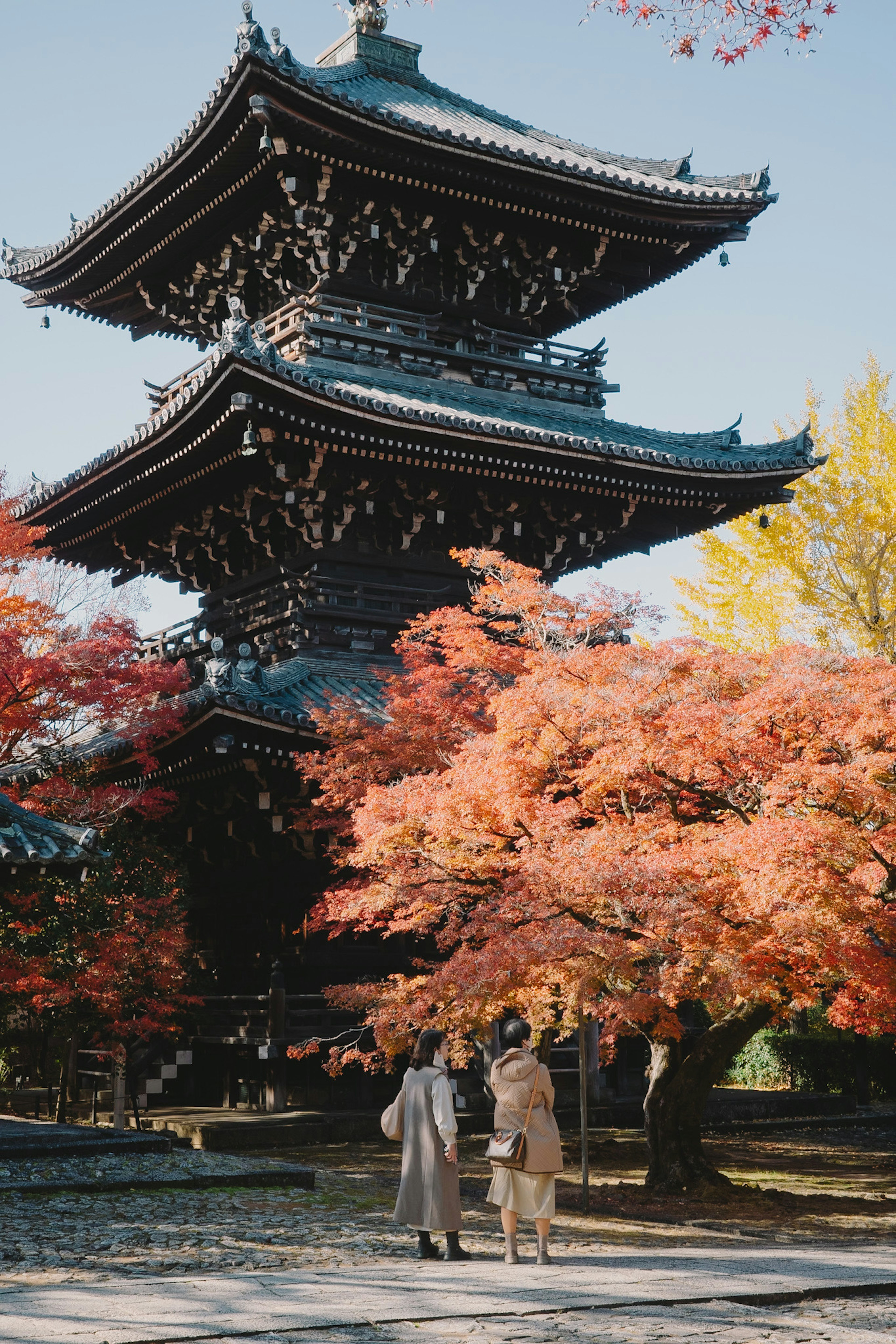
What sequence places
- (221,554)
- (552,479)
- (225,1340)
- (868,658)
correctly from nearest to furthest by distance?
1. (225,1340)
2. (868,658)
3. (552,479)
4. (221,554)

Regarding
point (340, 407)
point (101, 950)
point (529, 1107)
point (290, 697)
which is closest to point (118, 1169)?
point (101, 950)

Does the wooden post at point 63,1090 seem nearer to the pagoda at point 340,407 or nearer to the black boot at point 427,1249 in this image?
the pagoda at point 340,407

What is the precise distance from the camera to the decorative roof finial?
83.0 feet

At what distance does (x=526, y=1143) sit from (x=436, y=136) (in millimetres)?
15001

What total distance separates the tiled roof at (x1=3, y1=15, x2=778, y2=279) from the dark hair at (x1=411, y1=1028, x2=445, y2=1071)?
13.5m

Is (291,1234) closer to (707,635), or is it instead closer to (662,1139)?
(662,1139)

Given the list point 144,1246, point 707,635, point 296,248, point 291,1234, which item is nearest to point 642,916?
point 291,1234

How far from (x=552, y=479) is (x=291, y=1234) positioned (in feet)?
39.9

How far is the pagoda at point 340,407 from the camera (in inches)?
703

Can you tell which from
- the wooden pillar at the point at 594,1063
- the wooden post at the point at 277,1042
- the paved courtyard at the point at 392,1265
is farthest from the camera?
the wooden pillar at the point at 594,1063

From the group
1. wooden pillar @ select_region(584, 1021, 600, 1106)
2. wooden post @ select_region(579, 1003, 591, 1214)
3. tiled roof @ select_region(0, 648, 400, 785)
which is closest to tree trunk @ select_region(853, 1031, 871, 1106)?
wooden pillar @ select_region(584, 1021, 600, 1106)

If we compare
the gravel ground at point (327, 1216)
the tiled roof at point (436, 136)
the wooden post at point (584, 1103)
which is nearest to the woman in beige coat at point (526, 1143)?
the gravel ground at point (327, 1216)

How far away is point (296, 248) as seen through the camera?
2066 centimetres

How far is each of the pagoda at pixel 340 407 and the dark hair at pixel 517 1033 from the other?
7.77m
